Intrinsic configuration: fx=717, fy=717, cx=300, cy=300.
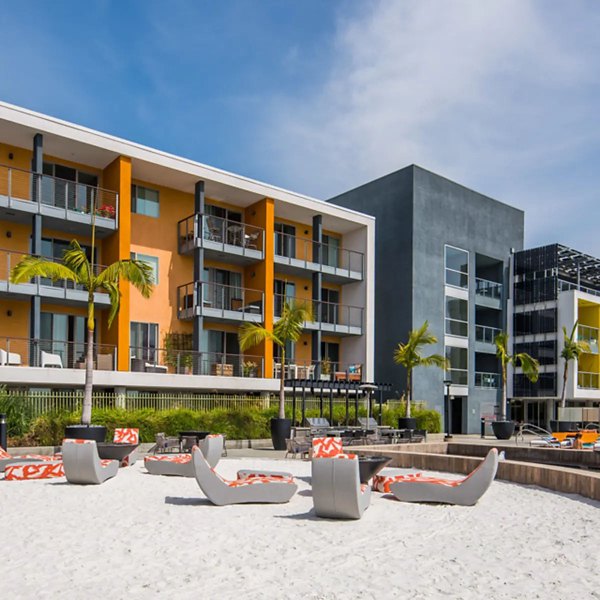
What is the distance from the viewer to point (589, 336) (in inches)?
1833

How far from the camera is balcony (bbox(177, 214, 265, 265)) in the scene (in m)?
30.6

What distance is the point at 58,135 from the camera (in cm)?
2633

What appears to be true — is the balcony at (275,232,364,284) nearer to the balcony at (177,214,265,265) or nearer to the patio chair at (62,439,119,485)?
the balcony at (177,214,265,265)

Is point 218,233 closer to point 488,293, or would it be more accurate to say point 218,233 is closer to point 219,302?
point 219,302

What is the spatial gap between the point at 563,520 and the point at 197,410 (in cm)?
1747

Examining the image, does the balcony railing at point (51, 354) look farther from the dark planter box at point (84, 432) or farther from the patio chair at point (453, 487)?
the patio chair at point (453, 487)

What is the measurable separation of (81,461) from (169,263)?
18729 mm

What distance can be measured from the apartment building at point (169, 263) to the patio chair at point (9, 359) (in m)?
0.05

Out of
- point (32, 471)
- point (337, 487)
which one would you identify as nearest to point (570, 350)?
point (32, 471)

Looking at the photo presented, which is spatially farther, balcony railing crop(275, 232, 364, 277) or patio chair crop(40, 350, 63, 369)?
balcony railing crop(275, 232, 364, 277)

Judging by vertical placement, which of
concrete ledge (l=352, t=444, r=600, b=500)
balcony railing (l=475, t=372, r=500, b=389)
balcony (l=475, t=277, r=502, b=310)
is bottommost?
concrete ledge (l=352, t=444, r=600, b=500)

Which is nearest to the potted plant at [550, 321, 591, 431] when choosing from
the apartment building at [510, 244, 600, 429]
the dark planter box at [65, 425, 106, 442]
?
the apartment building at [510, 244, 600, 429]

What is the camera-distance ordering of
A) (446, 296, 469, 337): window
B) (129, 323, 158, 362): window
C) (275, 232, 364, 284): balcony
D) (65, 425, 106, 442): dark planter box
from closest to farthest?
1. (65, 425, 106, 442): dark planter box
2. (129, 323, 158, 362): window
3. (275, 232, 364, 284): balcony
4. (446, 296, 469, 337): window

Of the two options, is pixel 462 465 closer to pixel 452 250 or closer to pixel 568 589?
pixel 568 589
